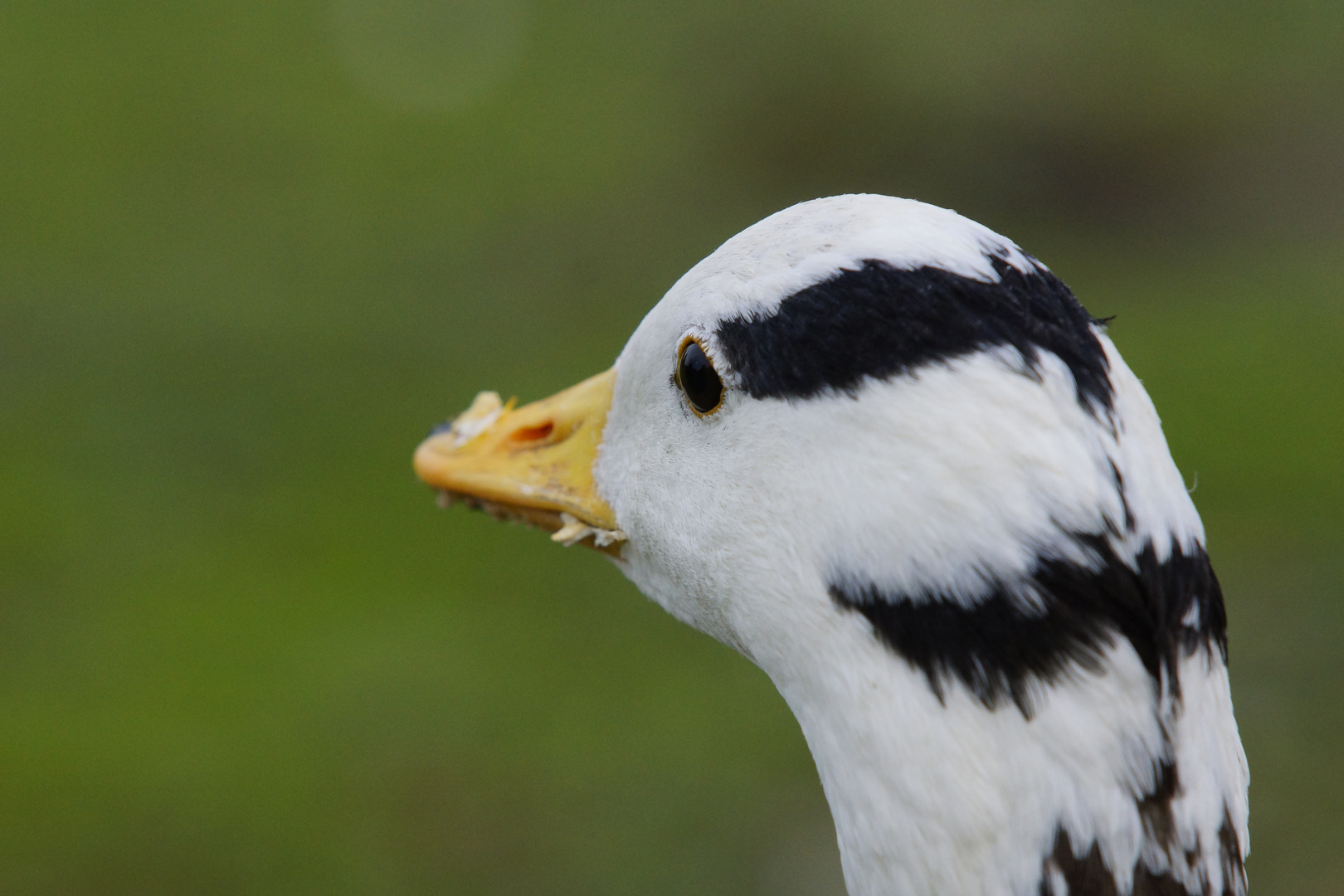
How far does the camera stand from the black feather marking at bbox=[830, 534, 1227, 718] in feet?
5.23

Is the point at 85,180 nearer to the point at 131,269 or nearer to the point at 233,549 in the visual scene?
the point at 131,269

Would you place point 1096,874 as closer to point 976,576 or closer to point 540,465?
point 976,576

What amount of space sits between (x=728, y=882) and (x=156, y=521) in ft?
16.4

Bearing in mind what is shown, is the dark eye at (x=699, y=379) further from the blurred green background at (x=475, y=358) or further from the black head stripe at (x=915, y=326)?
the blurred green background at (x=475, y=358)

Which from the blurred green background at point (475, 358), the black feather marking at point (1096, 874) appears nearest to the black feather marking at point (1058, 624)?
the black feather marking at point (1096, 874)

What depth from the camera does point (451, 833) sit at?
5969 mm

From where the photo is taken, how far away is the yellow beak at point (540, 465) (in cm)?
229

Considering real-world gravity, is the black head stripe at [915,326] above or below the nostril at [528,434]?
above

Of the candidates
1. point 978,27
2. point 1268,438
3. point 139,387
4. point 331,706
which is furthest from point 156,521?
point 978,27

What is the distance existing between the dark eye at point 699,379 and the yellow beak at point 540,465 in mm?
307

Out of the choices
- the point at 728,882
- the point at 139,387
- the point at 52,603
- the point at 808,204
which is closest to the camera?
the point at 808,204

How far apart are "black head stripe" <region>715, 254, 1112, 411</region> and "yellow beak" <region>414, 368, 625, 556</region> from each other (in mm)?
→ 592

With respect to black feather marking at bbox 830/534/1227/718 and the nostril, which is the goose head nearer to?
black feather marking at bbox 830/534/1227/718

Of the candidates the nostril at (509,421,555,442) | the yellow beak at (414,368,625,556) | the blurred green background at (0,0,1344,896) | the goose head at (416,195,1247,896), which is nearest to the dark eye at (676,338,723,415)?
the goose head at (416,195,1247,896)
